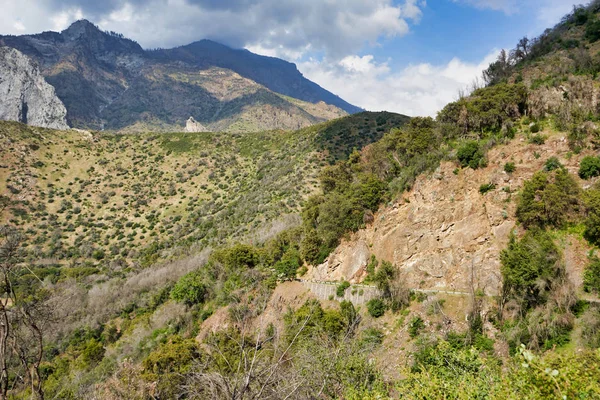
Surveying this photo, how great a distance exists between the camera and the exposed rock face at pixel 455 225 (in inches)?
703

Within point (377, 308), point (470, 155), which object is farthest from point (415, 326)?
point (470, 155)

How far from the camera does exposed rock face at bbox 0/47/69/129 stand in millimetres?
158250

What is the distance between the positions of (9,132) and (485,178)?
87.1 metres

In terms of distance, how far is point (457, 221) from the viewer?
1981cm

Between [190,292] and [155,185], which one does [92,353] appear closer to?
[190,292]

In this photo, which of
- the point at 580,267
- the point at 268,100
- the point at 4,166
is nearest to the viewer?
the point at 580,267

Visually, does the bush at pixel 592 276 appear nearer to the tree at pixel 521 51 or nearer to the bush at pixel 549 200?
the bush at pixel 549 200

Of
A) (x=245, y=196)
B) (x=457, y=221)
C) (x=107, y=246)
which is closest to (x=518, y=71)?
(x=457, y=221)

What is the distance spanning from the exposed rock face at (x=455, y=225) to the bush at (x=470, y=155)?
18.2 inches

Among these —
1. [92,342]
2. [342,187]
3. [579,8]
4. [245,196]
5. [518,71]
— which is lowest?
[92,342]

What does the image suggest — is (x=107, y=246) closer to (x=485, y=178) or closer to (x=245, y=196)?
(x=245, y=196)

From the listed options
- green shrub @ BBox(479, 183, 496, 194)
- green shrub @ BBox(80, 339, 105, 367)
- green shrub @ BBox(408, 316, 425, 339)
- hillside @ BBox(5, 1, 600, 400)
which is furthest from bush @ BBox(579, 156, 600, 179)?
green shrub @ BBox(80, 339, 105, 367)

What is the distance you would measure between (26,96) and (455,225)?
682 ft

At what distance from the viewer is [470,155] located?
67.9ft
